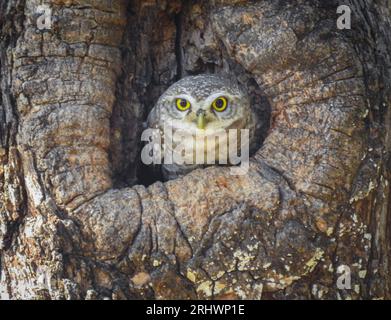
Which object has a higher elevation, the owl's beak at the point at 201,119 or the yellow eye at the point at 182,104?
the yellow eye at the point at 182,104

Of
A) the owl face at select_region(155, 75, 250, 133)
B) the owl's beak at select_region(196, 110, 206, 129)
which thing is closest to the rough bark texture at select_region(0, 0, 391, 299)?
the owl face at select_region(155, 75, 250, 133)

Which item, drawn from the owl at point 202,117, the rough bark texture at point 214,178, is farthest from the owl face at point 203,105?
the rough bark texture at point 214,178

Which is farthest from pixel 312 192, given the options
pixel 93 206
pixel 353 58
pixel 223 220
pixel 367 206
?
pixel 93 206

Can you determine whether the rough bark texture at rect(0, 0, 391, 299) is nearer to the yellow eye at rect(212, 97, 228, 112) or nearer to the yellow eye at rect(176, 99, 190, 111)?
the yellow eye at rect(212, 97, 228, 112)

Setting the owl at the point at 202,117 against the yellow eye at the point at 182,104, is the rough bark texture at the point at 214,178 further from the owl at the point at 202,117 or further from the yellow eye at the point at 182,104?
the yellow eye at the point at 182,104

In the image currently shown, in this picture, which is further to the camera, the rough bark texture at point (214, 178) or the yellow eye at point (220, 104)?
the yellow eye at point (220, 104)
